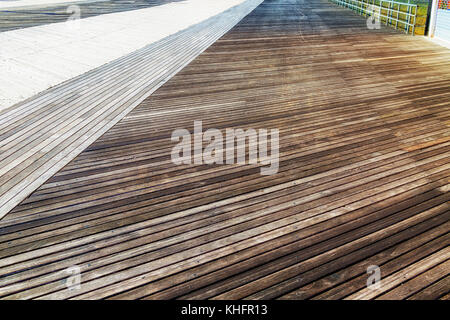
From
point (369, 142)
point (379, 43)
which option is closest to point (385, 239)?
point (369, 142)

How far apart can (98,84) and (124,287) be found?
5547 millimetres

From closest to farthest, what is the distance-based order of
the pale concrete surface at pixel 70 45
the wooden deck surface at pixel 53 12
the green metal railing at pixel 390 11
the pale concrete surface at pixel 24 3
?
the pale concrete surface at pixel 70 45 < the green metal railing at pixel 390 11 < the wooden deck surface at pixel 53 12 < the pale concrete surface at pixel 24 3

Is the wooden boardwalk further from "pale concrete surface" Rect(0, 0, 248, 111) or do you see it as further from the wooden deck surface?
the wooden deck surface

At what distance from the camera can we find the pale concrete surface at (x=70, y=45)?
766cm

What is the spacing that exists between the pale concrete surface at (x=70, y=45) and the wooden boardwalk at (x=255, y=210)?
9.46ft

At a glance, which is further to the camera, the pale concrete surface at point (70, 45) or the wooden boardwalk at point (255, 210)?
the pale concrete surface at point (70, 45)

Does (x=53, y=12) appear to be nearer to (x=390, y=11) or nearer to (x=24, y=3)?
(x=24, y=3)
